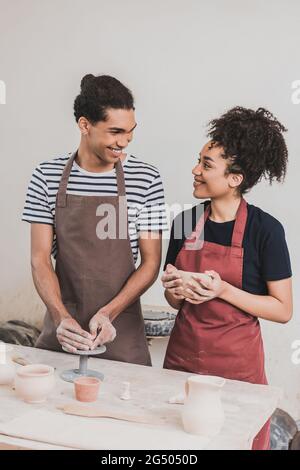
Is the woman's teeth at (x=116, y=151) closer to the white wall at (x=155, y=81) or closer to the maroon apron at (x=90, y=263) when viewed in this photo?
the maroon apron at (x=90, y=263)

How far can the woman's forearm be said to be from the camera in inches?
91.9

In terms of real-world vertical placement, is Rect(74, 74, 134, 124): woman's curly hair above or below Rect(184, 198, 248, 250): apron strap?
above

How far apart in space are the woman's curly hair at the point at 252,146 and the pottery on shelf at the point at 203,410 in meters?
1.02

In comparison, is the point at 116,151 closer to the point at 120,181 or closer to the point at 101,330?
the point at 120,181

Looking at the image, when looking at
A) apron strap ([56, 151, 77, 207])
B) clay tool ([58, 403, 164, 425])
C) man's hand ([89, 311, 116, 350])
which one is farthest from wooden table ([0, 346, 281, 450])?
apron strap ([56, 151, 77, 207])

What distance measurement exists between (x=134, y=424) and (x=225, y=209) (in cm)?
104

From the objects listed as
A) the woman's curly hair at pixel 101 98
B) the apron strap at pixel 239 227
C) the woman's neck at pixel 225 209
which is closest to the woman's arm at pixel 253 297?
the apron strap at pixel 239 227

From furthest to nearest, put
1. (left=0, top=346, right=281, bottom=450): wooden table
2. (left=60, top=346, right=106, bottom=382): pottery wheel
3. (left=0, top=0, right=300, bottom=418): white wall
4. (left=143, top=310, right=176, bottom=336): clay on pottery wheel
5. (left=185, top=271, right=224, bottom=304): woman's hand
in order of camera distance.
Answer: (left=143, top=310, right=176, bottom=336): clay on pottery wheel → (left=0, top=0, right=300, bottom=418): white wall → (left=185, top=271, right=224, bottom=304): woman's hand → (left=60, top=346, right=106, bottom=382): pottery wheel → (left=0, top=346, right=281, bottom=450): wooden table

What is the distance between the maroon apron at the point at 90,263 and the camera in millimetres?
2652

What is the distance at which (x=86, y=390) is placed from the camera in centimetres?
196

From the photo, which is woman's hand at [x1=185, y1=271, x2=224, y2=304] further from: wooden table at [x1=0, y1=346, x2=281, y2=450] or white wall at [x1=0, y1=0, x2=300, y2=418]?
white wall at [x1=0, y1=0, x2=300, y2=418]

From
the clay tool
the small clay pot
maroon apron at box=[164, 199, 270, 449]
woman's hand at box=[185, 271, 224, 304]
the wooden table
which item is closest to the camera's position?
the wooden table

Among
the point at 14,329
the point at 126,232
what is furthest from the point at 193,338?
the point at 14,329

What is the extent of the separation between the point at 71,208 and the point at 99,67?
0.89 m
